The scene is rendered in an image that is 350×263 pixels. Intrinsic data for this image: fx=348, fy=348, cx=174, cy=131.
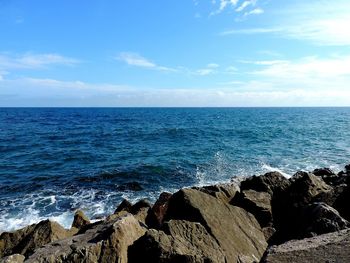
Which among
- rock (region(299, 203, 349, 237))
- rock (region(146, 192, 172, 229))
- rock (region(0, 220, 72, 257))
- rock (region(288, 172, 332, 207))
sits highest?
rock (region(299, 203, 349, 237))

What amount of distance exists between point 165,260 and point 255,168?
797 inches

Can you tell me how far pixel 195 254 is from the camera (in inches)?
257

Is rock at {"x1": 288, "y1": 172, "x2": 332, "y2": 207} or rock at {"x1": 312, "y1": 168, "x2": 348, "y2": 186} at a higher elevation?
rock at {"x1": 288, "y1": 172, "x2": 332, "y2": 207}

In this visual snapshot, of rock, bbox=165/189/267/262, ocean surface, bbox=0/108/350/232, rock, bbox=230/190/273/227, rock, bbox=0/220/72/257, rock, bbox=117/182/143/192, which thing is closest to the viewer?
rock, bbox=165/189/267/262

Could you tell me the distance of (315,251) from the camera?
5371mm

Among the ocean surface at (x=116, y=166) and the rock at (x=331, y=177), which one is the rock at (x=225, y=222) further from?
the ocean surface at (x=116, y=166)

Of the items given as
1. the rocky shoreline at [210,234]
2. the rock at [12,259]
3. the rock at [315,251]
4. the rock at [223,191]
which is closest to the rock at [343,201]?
the rocky shoreline at [210,234]

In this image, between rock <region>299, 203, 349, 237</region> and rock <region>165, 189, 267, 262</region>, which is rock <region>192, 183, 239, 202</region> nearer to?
rock <region>165, 189, 267, 262</region>

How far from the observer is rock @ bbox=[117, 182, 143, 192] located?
65.4 feet

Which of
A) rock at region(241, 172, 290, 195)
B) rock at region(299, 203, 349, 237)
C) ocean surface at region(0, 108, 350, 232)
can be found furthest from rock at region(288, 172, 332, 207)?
ocean surface at region(0, 108, 350, 232)

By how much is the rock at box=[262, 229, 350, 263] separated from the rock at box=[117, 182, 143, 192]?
14762 mm

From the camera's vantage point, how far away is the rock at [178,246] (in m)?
6.40

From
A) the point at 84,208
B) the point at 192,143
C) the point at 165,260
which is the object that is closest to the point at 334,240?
the point at 165,260

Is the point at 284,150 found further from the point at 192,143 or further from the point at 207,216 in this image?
the point at 207,216
